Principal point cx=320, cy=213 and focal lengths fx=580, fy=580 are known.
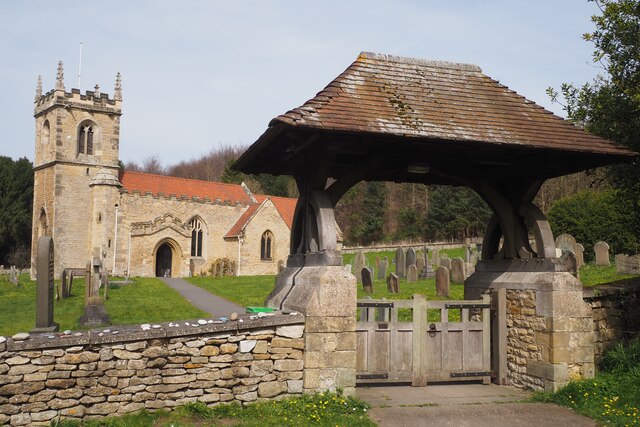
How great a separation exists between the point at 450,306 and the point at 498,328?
0.77 metres

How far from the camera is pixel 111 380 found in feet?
19.3

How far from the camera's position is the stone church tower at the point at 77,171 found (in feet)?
115

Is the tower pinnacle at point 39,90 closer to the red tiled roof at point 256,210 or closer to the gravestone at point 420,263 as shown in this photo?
the red tiled roof at point 256,210

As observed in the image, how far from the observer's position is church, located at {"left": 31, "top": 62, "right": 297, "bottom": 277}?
3525 centimetres

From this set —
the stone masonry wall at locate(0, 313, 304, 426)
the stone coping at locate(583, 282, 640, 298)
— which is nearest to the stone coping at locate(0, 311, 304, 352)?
the stone masonry wall at locate(0, 313, 304, 426)

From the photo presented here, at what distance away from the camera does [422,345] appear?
7.64 metres

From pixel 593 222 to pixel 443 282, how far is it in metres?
11.2

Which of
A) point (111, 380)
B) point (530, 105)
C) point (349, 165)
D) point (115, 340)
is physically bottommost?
point (111, 380)

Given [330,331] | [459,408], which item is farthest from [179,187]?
[459,408]

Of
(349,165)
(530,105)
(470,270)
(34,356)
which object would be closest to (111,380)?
(34,356)

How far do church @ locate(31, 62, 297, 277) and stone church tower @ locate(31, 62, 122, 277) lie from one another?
0.06 meters

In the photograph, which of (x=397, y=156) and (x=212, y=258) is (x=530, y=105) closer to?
(x=397, y=156)

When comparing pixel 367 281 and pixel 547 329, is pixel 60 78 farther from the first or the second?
pixel 547 329

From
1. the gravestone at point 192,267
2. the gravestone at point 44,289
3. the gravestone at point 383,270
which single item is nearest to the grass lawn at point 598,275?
the gravestone at point 383,270
